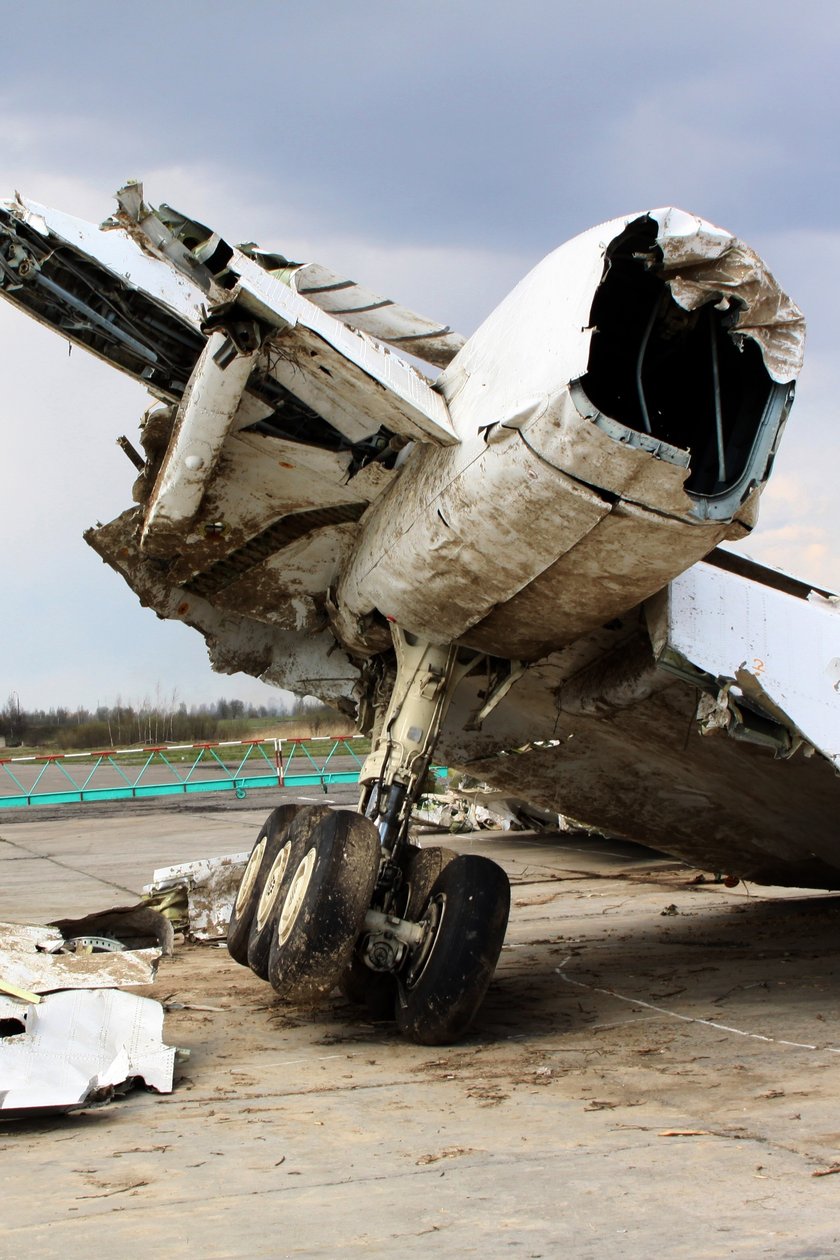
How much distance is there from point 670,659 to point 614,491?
4.06 feet

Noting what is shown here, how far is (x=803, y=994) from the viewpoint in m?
6.45

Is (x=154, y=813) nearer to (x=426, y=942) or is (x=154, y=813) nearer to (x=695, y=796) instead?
(x=695, y=796)

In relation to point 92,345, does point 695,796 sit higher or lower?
lower

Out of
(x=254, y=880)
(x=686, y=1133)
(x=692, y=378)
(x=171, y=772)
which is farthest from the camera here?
(x=171, y=772)

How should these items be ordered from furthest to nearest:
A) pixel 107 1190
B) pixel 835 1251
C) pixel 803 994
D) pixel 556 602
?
pixel 803 994 → pixel 556 602 → pixel 107 1190 → pixel 835 1251

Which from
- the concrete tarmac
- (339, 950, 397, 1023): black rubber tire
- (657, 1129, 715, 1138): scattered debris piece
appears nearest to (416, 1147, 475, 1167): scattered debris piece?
the concrete tarmac

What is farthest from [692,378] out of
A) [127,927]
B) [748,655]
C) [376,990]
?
[127,927]

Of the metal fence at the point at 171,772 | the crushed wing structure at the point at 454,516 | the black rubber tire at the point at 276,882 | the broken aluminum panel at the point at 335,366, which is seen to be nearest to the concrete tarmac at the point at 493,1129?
the black rubber tire at the point at 276,882

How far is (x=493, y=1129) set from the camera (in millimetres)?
3912

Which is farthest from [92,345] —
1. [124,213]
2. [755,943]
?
[755,943]

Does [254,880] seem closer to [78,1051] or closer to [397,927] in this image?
[397,927]

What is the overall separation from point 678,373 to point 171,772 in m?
29.4

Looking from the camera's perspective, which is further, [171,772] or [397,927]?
[171,772]

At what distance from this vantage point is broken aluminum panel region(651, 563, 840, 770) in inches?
208
